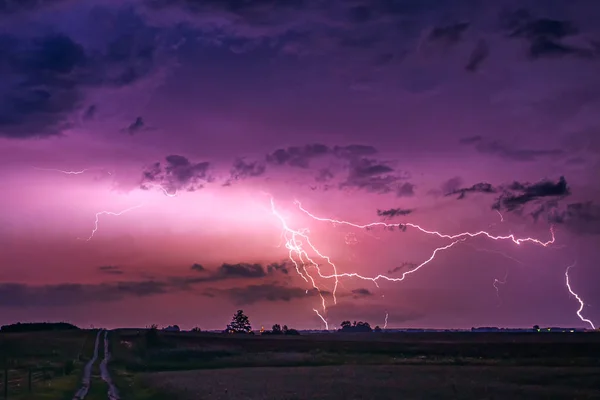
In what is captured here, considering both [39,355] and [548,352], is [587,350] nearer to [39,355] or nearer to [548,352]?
[548,352]

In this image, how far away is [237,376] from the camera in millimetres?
59094

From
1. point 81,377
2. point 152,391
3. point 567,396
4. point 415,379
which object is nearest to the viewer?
point 567,396

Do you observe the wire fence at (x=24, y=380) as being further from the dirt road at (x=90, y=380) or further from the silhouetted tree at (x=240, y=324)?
the silhouetted tree at (x=240, y=324)

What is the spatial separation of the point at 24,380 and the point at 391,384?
25.8 meters

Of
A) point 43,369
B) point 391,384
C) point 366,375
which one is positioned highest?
point 43,369

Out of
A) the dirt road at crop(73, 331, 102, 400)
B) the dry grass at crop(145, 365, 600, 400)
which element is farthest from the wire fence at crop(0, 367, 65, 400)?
the dry grass at crop(145, 365, 600, 400)

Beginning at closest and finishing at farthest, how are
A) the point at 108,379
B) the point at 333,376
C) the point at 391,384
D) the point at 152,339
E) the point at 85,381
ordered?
the point at 391,384 < the point at 85,381 < the point at 108,379 < the point at 333,376 < the point at 152,339

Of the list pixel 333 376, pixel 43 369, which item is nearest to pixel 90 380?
pixel 43 369

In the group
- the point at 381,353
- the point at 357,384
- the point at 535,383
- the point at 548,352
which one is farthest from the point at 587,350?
the point at 357,384

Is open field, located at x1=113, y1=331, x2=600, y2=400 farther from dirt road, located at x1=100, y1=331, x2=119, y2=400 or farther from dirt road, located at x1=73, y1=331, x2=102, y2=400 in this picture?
dirt road, located at x1=73, y1=331, x2=102, y2=400

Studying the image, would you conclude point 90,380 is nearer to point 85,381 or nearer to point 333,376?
point 85,381

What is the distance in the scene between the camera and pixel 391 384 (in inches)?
1885

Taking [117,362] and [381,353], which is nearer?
[117,362]

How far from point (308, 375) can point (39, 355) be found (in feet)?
156
